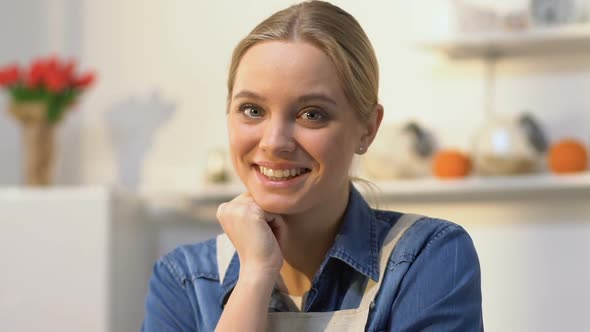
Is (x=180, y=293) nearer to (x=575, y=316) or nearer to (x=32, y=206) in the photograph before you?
(x=32, y=206)

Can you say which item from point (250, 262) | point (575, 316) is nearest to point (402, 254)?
point (250, 262)

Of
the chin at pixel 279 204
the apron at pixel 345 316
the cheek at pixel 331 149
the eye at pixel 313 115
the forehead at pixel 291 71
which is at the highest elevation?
the forehead at pixel 291 71

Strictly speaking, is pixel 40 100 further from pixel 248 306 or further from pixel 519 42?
pixel 248 306

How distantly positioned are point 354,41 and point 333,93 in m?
0.10

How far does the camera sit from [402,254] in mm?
1446

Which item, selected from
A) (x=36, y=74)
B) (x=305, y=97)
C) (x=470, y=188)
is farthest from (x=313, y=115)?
(x=36, y=74)

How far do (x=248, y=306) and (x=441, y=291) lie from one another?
0.93 ft

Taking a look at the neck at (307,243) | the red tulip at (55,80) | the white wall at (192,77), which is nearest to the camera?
the neck at (307,243)

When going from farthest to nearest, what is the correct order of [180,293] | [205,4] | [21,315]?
[205,4] → [21,315] → [180,293]

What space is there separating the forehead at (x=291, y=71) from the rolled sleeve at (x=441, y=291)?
0.91ft

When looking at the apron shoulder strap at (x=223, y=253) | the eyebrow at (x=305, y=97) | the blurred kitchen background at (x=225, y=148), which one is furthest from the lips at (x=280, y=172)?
the blurred kitchen background at (x=225, y=148)

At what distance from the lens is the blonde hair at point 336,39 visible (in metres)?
1.40

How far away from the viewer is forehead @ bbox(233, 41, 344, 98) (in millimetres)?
1378

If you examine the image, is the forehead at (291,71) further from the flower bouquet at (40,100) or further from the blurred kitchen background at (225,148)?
the flower bouquet at (40,100)
